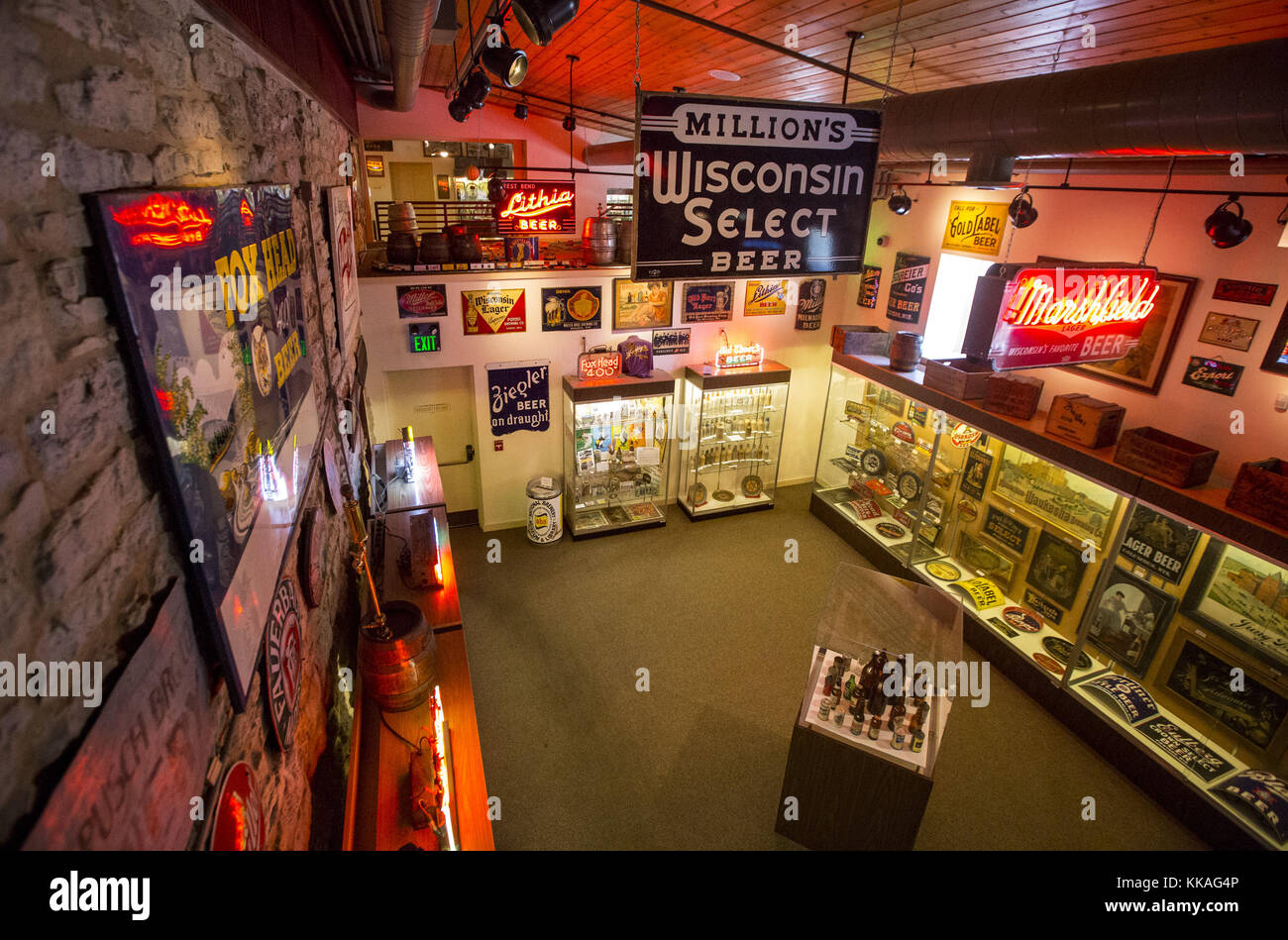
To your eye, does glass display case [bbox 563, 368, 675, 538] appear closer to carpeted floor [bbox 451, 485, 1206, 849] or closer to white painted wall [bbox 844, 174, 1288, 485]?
carpeted floor [bbox 451, 485, 1206, 849]

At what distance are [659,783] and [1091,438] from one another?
13.6 feet

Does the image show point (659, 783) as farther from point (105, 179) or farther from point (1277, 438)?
point (1277, 438)

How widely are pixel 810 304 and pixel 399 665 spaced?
269 inches

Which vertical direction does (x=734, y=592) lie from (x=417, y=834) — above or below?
below

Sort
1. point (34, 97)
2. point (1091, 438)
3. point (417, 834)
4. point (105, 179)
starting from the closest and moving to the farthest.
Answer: point (34, 97) → point (105, 179) → point (417, 834) → point (1091, 438)

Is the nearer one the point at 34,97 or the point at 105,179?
the point at 34,97

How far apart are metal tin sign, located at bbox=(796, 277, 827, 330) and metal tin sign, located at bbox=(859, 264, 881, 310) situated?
49cm

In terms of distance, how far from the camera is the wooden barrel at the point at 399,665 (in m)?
2.74

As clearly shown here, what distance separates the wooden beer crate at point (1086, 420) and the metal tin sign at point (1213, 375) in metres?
0.46

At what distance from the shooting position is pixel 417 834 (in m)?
2.37

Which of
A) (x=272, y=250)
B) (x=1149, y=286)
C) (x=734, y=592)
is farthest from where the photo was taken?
(x=734, y=592)

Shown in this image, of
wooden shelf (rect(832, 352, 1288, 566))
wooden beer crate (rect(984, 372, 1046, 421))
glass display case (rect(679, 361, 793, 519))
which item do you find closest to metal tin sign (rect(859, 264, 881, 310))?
glass display case (rect(679, 361, 793, 519))
